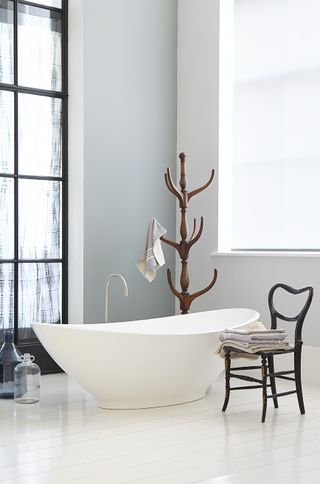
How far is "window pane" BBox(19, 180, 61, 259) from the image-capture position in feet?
19.0

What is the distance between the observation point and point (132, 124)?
20.4 feet

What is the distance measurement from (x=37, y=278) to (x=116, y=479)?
2.79m

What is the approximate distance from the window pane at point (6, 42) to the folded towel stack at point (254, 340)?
8.26ft

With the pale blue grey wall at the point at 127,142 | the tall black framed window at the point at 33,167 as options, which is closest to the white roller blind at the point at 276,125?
the pale blue grey wall at the point at 127,142

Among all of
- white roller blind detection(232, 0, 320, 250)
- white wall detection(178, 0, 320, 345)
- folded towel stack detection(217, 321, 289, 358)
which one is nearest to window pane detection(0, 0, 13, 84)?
white wall detection(178, 0, 320, 345)

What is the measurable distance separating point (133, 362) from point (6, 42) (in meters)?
2.58

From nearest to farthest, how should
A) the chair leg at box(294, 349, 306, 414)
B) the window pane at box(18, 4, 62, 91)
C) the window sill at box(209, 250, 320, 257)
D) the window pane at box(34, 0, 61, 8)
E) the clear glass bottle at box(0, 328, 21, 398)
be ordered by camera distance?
the chair leg at box(294, 349, 306, 414)
the clear glass bottle at box(0, 328, 21, 398)
the window sill at box(209, 250, 320, 257)
the window pane at box(18, 4, 62, 91)
the window pane at box(34, 0, 61, 8)

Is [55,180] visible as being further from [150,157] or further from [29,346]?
[29,346]

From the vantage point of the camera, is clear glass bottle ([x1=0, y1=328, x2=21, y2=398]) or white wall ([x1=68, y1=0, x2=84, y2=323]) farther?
white wall ([x1=68, y1=0, x2=84, y2=323])

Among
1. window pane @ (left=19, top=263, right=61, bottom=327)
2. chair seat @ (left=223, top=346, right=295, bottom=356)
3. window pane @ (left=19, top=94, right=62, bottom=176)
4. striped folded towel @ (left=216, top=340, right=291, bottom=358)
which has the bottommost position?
chair seat @ (left=223, top=346, right=295, bottom=356)

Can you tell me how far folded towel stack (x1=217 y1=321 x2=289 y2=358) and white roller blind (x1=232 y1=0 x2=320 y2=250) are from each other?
1.39m

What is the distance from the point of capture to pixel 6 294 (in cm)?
570

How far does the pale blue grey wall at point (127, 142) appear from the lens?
5.96 metres

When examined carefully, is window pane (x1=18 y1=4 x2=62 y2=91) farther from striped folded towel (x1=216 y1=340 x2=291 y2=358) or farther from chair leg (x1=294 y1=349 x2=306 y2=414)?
chair leg (x1=294 y1=349 x2=306 y2=414)
